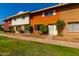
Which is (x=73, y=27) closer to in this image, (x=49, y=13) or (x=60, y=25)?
(x=60, y=25)

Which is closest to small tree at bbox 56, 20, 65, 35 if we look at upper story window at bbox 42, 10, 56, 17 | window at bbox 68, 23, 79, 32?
window at bbox 68, 23, 79, 32

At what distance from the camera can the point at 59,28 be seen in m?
25.8

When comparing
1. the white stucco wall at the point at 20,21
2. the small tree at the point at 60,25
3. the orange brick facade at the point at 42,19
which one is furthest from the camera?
the white stucco wall at the point at 20,21

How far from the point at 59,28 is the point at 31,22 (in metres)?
9.84

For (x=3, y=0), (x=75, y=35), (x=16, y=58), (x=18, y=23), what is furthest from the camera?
(x=18, y=23)

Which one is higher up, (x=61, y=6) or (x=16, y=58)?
(x=61, y=6)

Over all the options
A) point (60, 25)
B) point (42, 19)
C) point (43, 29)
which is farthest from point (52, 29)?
point (42, 19)

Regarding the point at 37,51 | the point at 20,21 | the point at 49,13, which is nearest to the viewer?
the point at 37,51

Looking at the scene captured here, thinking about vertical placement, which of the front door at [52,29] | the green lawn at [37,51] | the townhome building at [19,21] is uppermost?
the townhome building at [19,21]

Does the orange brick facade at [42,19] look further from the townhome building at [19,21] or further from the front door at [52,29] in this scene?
the townhome building at [19,21]

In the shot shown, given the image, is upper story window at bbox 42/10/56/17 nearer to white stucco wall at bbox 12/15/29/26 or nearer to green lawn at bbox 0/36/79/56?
white stucco wall at bbox 12/15/29/26

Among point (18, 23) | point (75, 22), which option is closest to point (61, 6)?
point (75, 22)

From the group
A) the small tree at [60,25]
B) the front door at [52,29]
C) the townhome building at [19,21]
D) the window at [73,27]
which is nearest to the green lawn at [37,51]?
the window at [73,27]

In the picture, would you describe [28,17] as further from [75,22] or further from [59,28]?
[75,22]
